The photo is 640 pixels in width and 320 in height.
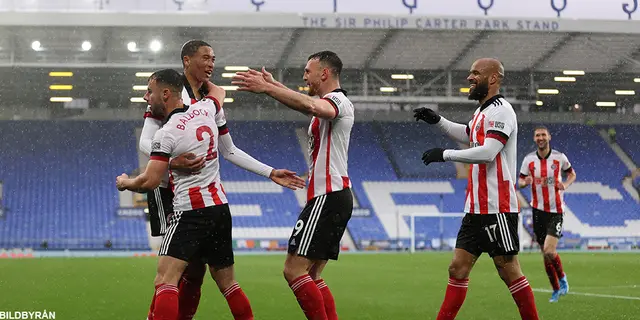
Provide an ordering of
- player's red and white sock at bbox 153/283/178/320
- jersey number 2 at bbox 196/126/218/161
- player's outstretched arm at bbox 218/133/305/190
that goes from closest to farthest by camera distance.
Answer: player's red and white sock at bbox 153/283/178/320 < jersey number 2 at bbox 196/126/218/161 < player's outstretched arm at bbox 218/133/305/190

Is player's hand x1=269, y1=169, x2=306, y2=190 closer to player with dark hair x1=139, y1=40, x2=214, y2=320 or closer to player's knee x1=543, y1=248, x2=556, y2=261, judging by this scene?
player with dark hair x1=139, y1=40, x2=214, y2=320

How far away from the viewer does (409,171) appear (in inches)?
1580

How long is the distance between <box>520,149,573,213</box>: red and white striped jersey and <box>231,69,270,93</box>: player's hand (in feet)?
24.1

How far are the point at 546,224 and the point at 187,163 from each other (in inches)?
302

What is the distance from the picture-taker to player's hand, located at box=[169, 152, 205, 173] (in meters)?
6.07

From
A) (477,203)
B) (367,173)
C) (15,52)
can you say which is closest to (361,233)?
(367,173)

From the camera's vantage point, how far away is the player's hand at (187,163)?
607 centimetres

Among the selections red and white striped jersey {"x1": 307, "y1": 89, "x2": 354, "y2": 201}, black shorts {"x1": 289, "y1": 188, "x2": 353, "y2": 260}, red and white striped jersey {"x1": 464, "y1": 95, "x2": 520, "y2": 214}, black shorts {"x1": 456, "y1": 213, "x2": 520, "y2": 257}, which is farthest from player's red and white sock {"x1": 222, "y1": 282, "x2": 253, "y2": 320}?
red and white striped jersey {"x1": 464, "y1": 95, "x2": 520, "y2": 214}

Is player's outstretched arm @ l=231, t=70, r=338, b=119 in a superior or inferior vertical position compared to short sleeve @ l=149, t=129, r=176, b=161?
superior

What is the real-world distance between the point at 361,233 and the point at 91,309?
25.3m

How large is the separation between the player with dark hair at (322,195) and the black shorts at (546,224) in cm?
628

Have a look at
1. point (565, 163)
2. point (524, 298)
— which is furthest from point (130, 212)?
point (524, 298)

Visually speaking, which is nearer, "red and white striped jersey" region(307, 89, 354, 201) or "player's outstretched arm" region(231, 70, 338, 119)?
"player's outstretched arm" region(231, 70, 338, 119)

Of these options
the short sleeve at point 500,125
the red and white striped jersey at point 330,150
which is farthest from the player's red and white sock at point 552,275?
the red and white striped jersey at point 330,150
